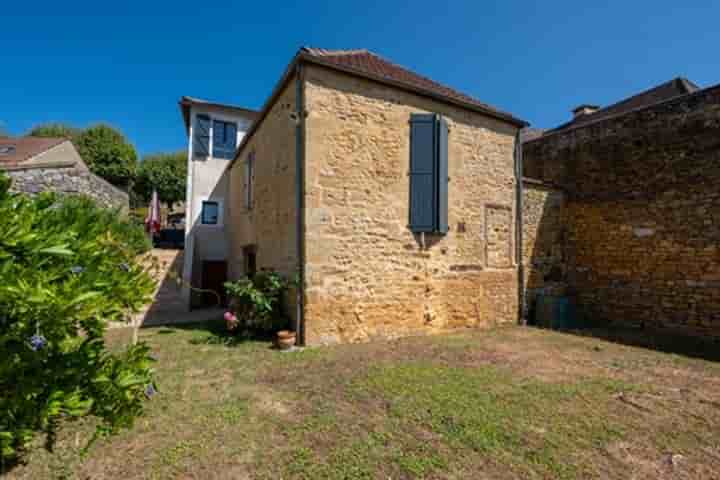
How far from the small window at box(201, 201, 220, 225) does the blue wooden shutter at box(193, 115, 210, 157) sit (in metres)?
1.87

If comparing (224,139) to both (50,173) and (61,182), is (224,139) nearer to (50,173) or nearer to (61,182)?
(61,182)

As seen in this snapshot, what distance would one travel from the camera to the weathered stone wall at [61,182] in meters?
8.43

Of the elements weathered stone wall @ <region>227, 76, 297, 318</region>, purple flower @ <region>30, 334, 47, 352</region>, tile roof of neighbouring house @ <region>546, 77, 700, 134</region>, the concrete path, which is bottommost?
the concrete path

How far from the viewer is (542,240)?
865 centimetres

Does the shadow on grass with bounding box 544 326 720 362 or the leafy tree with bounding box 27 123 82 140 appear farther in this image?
the leafy tree with bounding box 27 123 82 140

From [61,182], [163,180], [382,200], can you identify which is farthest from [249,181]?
[163,180]

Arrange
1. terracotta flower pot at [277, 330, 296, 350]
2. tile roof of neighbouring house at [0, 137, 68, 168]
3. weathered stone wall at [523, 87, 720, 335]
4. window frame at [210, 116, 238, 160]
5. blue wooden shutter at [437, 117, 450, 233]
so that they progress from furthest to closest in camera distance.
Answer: tile roof of neighbouring house at [0, 137, 68, 168], window frame at [210, 116, 238, 160], blue wooden shutter at [437, 117, 450, 233], weathered stone wall at [523, 87, 720, 335], terracotta flower pot at [277, 330, 296, 350]

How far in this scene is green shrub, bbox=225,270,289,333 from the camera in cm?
606

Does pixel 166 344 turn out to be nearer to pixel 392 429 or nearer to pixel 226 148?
pixel 392 429

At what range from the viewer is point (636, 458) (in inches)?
104

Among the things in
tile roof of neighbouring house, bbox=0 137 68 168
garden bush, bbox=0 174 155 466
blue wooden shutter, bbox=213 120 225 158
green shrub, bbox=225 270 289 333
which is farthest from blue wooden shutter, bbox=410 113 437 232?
tile roof of neighbouring house, bbox=0 137 68 168

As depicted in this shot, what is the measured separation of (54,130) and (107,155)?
6.65 metres

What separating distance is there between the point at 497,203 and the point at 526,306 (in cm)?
283

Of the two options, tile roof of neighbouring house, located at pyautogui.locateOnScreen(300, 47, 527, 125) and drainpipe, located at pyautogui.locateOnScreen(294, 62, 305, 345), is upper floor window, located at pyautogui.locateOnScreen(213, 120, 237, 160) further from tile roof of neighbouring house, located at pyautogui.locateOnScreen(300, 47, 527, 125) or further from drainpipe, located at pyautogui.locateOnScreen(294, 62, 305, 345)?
drainpipe, located at pyautogui.locateOnScreen(294, 62, 305, 345)
